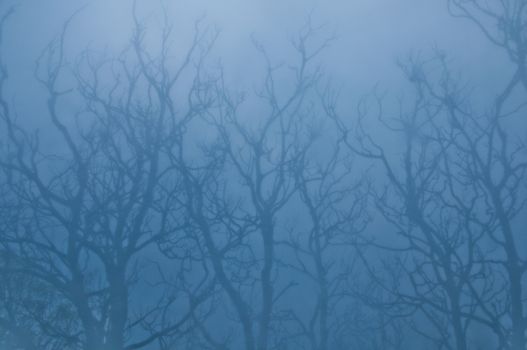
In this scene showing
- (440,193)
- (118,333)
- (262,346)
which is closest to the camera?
(118,333)

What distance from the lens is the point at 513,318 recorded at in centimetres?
875

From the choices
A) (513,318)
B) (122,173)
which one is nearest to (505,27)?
(513,318)

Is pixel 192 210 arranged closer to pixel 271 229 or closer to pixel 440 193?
pixel 271 229

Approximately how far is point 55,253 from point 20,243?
58cm

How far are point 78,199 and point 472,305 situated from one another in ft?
21.7

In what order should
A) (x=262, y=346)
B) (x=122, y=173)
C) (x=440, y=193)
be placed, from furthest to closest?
(x=262, y=346) → (x=440, y=193) → (x=122, y=173)

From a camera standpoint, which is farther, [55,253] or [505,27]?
[505,27]

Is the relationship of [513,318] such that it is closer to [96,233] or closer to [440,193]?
[440,193]

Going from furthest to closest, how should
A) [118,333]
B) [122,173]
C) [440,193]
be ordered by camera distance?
[440,193] → [122,173] → [118,333]

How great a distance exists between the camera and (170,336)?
8758mm

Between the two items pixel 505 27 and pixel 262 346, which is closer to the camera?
pixel 505 27

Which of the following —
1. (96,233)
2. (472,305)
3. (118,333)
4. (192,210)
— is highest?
(192,210)

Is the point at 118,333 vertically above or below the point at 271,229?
below

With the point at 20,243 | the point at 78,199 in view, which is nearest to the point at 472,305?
the point at 78,199
